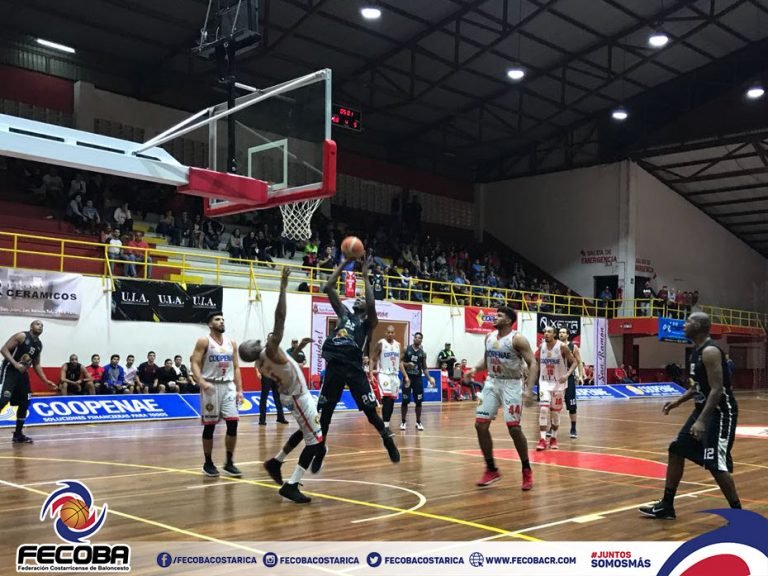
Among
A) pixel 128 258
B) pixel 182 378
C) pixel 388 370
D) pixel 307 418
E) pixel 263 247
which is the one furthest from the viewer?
pixel 263 247

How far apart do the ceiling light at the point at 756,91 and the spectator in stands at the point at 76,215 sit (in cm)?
2427

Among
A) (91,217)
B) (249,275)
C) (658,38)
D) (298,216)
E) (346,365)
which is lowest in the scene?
(346,365)

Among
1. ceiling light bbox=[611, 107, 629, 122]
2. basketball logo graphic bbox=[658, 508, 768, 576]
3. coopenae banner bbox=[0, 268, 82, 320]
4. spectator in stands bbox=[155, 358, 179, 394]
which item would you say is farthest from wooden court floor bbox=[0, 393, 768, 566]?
ceiling light bbox=[611, 107, 629, 122]

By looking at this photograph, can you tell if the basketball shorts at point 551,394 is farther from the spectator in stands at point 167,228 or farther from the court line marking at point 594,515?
the spectator in stands at point 167,228

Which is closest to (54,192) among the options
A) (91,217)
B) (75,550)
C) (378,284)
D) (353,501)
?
(91,217)

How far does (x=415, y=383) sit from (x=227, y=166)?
7.02m

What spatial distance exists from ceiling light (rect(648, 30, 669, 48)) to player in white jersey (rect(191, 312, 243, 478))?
916 inches

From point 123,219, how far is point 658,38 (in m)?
18.5

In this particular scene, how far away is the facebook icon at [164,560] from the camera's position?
538 cm

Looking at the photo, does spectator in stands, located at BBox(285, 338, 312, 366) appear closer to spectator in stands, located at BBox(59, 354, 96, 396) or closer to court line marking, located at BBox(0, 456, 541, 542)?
court line marking, located at BBox(0, 456, 541, 542)

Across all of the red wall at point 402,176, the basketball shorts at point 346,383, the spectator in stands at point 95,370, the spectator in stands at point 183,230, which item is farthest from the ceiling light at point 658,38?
the basketball shorts at point 346,383

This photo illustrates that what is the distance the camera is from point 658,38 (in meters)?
27.8

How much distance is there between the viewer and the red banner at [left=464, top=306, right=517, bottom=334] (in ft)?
93.0

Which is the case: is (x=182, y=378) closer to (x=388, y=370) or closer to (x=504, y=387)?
(x=388, y=370)
